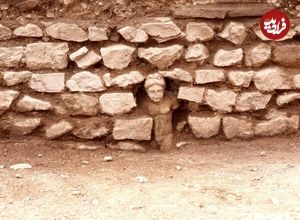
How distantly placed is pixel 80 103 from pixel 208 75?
37.6 inches

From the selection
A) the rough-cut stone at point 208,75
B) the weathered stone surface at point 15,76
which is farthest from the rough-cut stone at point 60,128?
the rough-cut stone at point 208,75

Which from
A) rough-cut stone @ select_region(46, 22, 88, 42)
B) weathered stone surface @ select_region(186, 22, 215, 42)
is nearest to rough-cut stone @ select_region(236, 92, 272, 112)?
weathered stone surface @ select_region(186, 22, 215, 42)

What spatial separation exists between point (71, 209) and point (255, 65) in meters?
1.75

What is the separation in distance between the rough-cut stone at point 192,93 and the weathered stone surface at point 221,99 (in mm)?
46

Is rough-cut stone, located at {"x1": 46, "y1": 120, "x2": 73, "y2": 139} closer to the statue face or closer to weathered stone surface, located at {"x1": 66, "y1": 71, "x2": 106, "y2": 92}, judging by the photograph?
weathered stone surface, located at {"x1": 66, "y1": 71, "x2": 106, "y2": 92}

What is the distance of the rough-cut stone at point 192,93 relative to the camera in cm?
354

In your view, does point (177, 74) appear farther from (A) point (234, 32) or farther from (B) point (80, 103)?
(B) point (80, 103)

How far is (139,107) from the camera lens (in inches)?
140

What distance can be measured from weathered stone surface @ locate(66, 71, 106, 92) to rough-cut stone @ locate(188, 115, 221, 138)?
0.75 metres

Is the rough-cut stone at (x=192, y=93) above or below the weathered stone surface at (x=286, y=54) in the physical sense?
below

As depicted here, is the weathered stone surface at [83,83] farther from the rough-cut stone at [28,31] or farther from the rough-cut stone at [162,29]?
the rough-cut stone at [162,29]

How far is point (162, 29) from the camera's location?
3.43 m

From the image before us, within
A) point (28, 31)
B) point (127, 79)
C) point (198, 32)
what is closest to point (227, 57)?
point (198, 32)

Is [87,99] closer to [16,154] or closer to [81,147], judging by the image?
[81,147]
